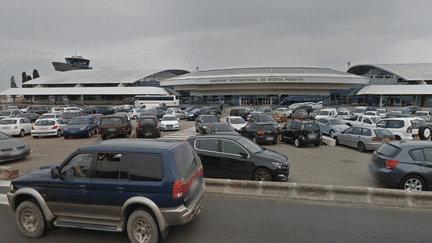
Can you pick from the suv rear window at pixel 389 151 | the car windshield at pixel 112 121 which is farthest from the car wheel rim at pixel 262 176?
the car windshield at pixel 112 121

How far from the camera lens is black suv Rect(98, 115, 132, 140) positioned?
16844 mm

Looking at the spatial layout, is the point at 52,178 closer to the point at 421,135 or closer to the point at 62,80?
the point at 421,135

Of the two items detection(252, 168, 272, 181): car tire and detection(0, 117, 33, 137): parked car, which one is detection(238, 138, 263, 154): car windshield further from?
detection(0, 117, 33, 137): parked car

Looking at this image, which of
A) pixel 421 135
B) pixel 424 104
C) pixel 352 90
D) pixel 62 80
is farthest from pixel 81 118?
pixel 62 80

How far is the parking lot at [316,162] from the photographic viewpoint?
28.3 feet

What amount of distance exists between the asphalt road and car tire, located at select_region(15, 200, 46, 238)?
5.6 inches

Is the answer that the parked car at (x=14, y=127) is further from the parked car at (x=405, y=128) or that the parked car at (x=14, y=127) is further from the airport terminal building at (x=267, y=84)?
the airport terminal building at (x=267, y=84)

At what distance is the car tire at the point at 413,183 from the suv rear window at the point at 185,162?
19.1 feet

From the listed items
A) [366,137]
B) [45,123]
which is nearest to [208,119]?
[366,137]

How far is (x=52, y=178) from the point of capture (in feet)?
15.3

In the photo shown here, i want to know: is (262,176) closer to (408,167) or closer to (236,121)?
Result: (408,167)

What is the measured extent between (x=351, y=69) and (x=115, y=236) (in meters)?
98.0

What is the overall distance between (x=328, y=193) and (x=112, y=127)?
1456 cm

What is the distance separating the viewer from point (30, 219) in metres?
4.81
